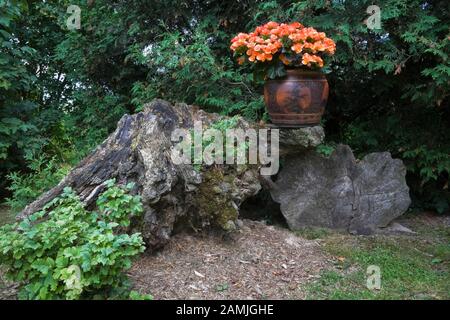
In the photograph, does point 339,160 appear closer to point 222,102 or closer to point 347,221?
point 347,221

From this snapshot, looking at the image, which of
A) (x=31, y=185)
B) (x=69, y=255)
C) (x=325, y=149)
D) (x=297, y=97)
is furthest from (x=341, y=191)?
(x=31, y=185)

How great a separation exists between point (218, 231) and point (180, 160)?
74cm

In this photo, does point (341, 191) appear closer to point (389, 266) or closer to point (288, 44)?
point (389, 266)

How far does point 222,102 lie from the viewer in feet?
14.6

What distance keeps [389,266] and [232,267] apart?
1254 millimetres

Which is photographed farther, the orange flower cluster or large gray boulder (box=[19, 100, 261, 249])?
the orange flower cluster

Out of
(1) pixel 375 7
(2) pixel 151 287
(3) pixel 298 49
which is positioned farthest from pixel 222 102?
(2) pixel 151 287

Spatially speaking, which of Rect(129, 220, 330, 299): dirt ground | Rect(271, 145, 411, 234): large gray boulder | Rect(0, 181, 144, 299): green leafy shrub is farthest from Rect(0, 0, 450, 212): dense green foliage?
Rect(0, 181, 144, 299): green leafy shrub

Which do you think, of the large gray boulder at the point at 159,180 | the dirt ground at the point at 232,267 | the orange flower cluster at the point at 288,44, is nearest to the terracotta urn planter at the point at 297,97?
the orange flower cluster at the point at 288,44

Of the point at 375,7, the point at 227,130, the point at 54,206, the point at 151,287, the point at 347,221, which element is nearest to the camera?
the point at 151,287

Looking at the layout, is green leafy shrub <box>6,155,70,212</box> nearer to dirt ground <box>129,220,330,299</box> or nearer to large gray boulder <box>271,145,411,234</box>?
dirt ground <box>129,220,330,299</box>

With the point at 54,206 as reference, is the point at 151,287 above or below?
below

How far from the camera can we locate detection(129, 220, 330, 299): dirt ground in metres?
2.93

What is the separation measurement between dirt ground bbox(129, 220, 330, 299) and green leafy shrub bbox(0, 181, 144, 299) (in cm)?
44
